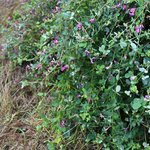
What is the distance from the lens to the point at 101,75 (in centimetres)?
165

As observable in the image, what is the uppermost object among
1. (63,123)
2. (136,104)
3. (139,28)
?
(139,28)

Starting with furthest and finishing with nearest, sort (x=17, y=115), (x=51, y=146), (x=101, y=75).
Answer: (x=17, y=115)
(x=51, y=146)
(x=101, y=75)

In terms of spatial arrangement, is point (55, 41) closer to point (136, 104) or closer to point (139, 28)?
point (139, 28)

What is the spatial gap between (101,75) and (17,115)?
2.35 feet

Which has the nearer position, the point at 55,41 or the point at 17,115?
the point at 55,41

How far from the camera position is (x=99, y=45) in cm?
172

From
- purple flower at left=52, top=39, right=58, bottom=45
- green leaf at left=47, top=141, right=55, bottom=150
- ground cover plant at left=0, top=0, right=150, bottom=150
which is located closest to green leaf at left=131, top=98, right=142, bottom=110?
ground cover plant at left=0, top=0, right=150, bottom=150

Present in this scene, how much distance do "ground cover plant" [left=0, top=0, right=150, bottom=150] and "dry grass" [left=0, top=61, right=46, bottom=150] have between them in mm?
103

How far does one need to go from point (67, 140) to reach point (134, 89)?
0.50 m

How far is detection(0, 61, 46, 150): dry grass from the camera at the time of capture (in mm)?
1976

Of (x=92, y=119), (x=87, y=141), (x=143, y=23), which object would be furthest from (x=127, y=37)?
(x=87, y=141)

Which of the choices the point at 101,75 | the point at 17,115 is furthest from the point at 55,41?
the point at 17,115

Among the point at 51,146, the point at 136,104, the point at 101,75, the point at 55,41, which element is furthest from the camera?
the point at 55,41

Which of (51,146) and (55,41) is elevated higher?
(55,41)
